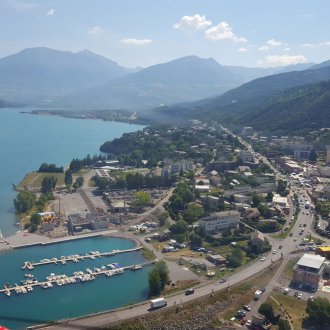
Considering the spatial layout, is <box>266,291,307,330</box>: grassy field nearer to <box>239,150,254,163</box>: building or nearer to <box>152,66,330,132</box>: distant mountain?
<box>239,150,254,163</box>: building

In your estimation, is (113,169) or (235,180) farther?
(113,169)

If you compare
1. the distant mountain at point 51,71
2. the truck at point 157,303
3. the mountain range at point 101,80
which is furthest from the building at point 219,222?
the distant mountain at point 51,71

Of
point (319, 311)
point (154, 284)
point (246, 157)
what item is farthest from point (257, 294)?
point (246, 157)

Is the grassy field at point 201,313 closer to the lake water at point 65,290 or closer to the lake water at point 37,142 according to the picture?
the lake water at point 65,290

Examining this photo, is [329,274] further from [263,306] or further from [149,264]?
[149,264]

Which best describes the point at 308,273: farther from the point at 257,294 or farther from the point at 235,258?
the point at 235,258

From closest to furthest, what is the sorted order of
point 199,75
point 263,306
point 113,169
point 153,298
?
point 263,306 → point 153,298 → point 113,169 → point 199,75

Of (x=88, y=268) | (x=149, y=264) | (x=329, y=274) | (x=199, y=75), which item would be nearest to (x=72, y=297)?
(x=88, y=268)
